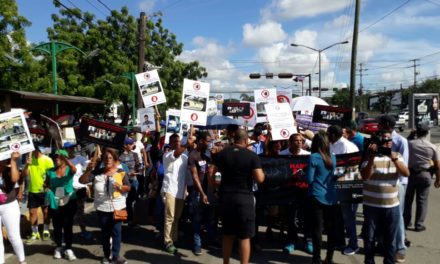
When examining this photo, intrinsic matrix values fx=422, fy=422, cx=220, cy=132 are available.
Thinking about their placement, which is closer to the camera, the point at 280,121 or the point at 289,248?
the point at 289,248

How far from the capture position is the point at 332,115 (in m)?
8.37

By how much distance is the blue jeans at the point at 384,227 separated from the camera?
16.1 ft

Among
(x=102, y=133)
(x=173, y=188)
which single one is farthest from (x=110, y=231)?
(x=102, y=133)

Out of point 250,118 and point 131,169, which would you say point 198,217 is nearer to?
point 131,169

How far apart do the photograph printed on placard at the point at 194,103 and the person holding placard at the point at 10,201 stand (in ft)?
11.4

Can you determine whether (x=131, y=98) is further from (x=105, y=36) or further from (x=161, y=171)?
(x=161, y=171)

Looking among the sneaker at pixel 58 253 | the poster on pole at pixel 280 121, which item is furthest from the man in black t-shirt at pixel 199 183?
the sneaker at pixel 58 253

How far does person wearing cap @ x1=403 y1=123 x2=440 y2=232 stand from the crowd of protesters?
16 mm

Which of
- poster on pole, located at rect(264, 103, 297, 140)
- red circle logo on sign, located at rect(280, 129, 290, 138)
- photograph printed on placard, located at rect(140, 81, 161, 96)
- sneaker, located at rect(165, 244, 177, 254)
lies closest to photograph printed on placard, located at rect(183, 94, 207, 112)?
photograph printed on placard, located at rect(140, 81, 161, 96)

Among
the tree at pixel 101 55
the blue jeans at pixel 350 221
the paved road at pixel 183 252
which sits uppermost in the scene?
the tree at pixel 101 55

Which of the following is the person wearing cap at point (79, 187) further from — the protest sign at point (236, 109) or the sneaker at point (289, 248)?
the protest sign at point (236, 109)

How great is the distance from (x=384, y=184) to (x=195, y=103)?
3.98 m

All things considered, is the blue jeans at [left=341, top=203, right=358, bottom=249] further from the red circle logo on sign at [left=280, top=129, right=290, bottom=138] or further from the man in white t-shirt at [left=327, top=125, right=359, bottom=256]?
the red circle logo on sign at [left=280, top=129, right=290, bottom=138]

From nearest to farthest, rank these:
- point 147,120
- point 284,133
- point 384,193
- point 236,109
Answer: point 384,193
point 284,133
point 147,120
point 236,109
